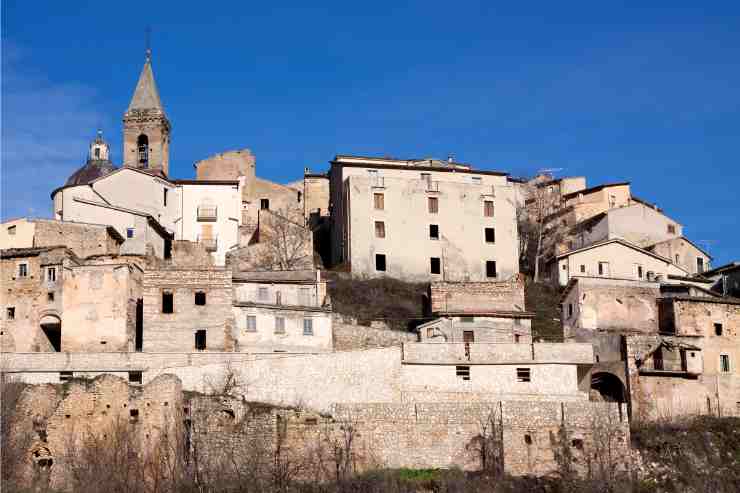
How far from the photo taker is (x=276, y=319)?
62000 mm

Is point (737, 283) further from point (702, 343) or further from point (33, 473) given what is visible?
point (33, 473)

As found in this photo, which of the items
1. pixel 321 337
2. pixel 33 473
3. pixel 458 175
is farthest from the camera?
pixel 458 175

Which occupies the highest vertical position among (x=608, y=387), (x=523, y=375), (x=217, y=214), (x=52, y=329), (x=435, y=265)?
(x=217, y=214)

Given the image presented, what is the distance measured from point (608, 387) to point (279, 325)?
16093 millimetres

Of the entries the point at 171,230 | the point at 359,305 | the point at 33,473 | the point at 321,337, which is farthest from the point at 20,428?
the point at 171,230

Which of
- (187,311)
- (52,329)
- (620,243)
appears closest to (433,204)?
(620,243)

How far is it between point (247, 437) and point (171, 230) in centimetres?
2766

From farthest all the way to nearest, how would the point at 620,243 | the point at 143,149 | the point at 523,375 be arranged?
the point at 143,149
the point at 620,243
the point at 523,375

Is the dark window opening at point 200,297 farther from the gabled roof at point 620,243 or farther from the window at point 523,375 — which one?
the gabled roof at point 620,243

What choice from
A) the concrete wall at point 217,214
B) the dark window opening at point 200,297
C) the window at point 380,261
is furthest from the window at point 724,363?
the concrete wall at point 217,214

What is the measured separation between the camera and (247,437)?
→ 55.1 metres

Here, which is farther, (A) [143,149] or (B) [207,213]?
(A) [143,149]

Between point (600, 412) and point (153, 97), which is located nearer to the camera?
point (600, 412)

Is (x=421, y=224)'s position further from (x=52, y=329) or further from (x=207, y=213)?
(x=52, y=329)
